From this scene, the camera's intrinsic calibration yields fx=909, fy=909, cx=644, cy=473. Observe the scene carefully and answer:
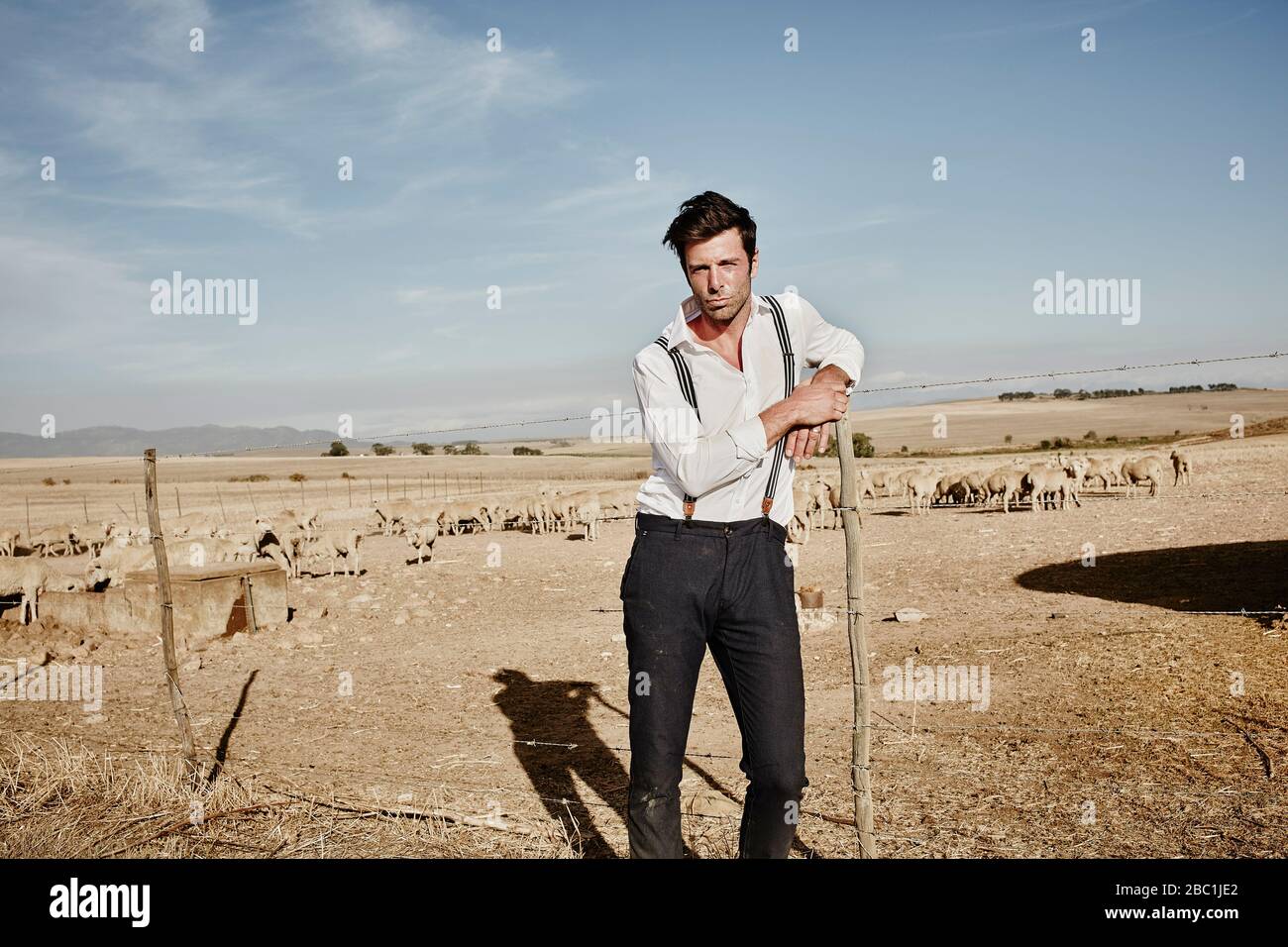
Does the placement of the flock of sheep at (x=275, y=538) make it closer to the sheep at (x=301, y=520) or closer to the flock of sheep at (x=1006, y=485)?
the sheep at (x=301, y=520)

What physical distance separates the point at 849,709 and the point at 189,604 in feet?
28.2

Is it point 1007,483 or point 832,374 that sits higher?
point 832,374

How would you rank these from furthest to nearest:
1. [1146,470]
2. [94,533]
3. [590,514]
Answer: [1146,470]
[94,533]
[590,514]

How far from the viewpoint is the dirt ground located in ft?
16.4

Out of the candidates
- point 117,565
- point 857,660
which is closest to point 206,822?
point 857,660

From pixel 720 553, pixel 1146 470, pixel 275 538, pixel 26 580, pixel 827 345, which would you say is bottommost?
pixel 26 580

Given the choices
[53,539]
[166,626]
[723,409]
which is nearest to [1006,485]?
[166,626]

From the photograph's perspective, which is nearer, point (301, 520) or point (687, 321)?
point (687, 321)

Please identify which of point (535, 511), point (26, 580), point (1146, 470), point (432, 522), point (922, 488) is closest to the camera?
point (26, 580)

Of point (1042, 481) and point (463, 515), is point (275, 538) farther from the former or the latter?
point (1042, 481)

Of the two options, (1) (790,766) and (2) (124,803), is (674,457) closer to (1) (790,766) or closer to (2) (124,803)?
(1) (790,766)

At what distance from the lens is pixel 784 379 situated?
307 centimetres

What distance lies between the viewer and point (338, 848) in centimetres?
462
